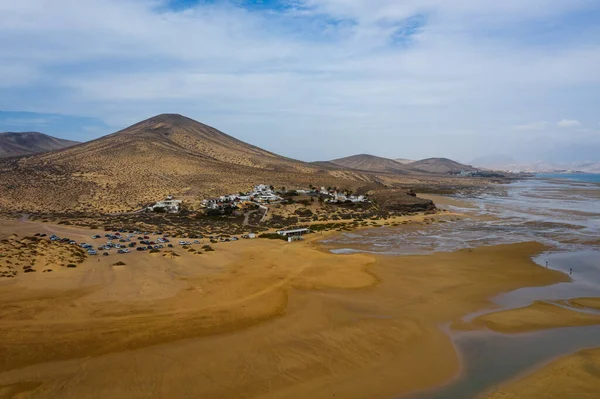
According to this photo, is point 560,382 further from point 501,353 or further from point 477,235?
point 477,235

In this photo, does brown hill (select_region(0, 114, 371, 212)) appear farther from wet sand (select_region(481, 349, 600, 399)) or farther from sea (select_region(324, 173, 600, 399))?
wet sand (select_region(481, 349, 600, 399))

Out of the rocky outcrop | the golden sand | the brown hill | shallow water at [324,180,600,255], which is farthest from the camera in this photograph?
the rocky outcrop

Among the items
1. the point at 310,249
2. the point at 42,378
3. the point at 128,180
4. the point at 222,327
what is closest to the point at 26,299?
the point at 42,378

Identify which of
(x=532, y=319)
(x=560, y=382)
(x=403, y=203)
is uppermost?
(x=403, y=203)

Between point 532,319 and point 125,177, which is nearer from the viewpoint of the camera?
point 532,319

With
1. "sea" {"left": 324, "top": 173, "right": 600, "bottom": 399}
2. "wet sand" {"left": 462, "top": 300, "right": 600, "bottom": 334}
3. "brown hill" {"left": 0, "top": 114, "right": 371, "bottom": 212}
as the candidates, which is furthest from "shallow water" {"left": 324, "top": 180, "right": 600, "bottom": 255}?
"brown hill" {"left": 0, "top": 114, "right": 371, "bottom": 212}

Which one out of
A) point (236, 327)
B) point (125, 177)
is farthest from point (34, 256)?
point (125, 177)

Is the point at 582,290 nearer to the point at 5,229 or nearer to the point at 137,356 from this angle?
the point at 137,356
